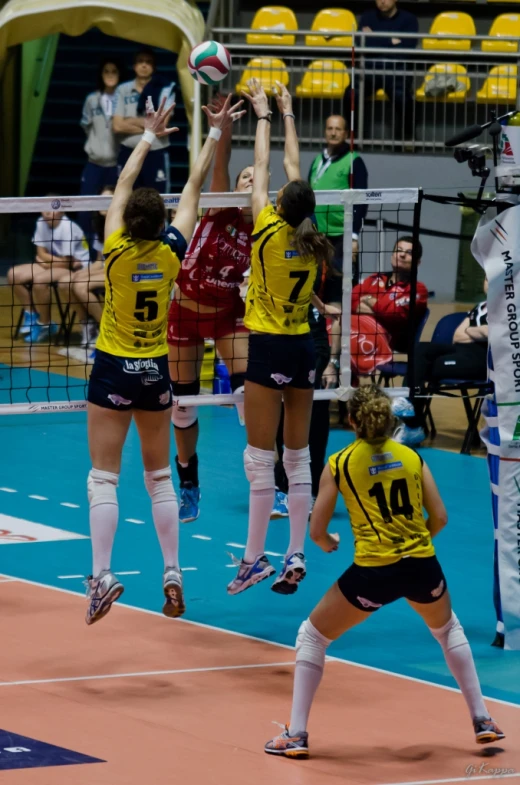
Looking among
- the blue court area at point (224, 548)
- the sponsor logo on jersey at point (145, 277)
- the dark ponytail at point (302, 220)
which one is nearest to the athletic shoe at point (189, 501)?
the blue court area at point (224, 548)

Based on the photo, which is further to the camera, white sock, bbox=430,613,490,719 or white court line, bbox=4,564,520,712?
white court line, bbox=4,564,520,712

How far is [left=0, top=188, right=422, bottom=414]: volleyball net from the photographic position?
8.33 metres

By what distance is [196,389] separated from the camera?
8609 mm

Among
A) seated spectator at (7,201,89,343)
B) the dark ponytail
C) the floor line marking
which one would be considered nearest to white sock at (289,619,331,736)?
the floor line marking

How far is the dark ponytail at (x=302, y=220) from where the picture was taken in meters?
7.27

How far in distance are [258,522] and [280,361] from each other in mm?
903

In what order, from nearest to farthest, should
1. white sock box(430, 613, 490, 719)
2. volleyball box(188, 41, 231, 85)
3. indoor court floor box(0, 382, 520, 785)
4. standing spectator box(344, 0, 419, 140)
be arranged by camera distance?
indoor court floor box(0, 382, 520, 785) < white sock box(430, 613, 490, 719) < volleyball box(188, 41, 231, 85) < standing spectator box(344, 0, 419, 140)

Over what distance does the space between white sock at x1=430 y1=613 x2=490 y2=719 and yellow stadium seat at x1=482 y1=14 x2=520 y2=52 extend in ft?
44.2

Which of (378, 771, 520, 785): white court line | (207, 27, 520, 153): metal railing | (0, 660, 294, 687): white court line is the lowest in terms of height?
(0, 660, 294, 687): white court line

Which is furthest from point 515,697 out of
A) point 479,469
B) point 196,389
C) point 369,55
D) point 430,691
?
point 369,55

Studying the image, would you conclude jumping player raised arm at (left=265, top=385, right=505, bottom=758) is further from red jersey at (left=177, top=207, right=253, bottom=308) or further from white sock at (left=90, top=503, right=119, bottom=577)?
red jersey at (left=177, top=207, right=253, bottom=308)

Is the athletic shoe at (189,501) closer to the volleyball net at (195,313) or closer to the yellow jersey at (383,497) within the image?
the volleyball net at (195,313)

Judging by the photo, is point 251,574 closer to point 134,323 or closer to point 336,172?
point 134,323

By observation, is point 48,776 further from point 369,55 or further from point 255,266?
point 369,55
